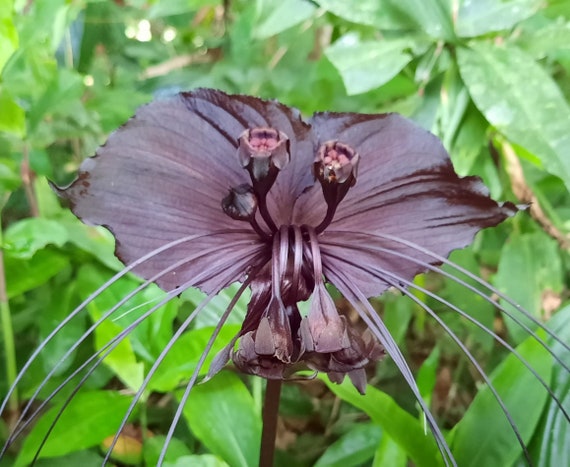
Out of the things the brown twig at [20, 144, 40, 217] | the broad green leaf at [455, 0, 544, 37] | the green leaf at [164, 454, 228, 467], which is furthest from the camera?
the brown twig at [20, 144, 40, 217]

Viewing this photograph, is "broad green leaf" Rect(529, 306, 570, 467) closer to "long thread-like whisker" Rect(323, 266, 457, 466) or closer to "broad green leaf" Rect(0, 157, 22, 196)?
"long thread-like whisker" Rect(323, 266, 457, 466)

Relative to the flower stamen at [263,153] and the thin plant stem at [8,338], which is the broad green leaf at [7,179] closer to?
the thin plant stem at [8,338]

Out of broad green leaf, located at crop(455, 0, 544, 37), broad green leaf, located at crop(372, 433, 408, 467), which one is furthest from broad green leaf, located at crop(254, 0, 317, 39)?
broad green leaf, located at crop(372, 433, 408, 467)

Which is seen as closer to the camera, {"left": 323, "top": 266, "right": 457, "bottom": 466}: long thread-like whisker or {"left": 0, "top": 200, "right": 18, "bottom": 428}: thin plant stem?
{"left": 323, "top": 266, "right": 457, "bottom": 466}: long thread-like whisker

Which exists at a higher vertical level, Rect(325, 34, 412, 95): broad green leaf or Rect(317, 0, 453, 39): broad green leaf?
Rect(317, 0, 453, 39): broad green leaf

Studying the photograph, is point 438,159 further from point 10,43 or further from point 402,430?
point 10,43

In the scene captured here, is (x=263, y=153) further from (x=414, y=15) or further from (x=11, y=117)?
(x=11, y=117)

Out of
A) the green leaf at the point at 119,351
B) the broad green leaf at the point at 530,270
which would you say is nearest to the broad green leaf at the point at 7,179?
the green leaf at the point at 119,351

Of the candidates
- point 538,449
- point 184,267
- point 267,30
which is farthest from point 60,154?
point 538,449
